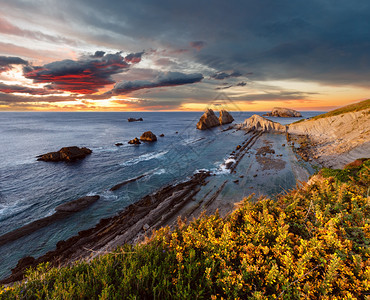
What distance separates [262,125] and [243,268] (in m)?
88.0

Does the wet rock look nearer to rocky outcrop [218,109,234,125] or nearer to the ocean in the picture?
rocky outcrop [218,109,234,125]

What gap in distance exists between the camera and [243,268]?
11.9ft

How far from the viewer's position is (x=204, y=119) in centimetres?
10306

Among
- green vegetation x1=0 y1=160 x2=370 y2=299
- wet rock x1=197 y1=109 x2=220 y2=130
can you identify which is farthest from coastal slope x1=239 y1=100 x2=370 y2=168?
wet rock x1=197 y1=109 x2=220 y2=130

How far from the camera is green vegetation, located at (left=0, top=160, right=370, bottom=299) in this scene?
3123 millimetres

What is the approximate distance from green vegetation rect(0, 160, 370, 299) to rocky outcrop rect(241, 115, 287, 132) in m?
79.4

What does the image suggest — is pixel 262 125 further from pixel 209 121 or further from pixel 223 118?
pixel 223 118

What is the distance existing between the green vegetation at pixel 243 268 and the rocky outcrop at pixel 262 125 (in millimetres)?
79431

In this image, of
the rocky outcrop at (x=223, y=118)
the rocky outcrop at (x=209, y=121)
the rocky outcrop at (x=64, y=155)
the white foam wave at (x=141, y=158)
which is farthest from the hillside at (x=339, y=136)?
the rocky outcrop at (x=64, y=155)

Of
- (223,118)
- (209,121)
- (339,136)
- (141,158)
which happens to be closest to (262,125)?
(209,121)

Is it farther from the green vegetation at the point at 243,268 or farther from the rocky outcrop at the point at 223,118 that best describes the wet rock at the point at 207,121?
the green vegetation at the point at 243,268

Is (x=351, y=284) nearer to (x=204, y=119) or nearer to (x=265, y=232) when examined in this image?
(x=265, y=232)

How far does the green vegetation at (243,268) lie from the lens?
312 cm

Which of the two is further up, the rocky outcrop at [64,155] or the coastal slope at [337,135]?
the coastal slope at [337,135]
